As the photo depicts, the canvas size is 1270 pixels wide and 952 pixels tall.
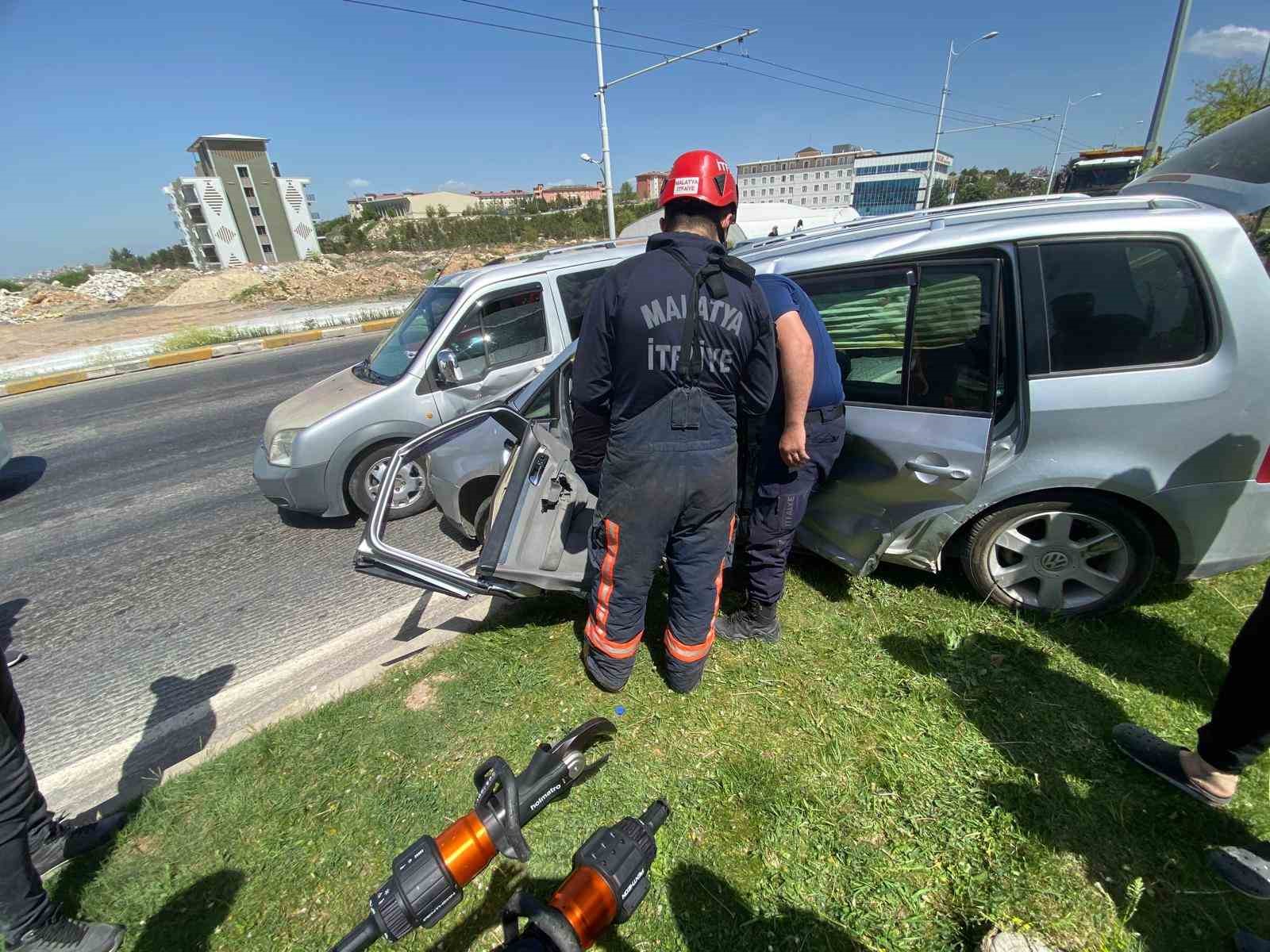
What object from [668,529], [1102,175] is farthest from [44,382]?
[1102,175]

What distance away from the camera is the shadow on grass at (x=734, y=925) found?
167 cm

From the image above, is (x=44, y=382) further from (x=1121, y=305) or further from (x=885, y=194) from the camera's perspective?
(x=885, y=194)

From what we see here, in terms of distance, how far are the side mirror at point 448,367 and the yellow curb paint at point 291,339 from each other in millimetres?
11517

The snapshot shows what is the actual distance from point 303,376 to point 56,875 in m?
9.32

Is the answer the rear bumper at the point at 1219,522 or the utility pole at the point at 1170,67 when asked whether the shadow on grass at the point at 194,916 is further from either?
the utility pole at the point at 1170,67

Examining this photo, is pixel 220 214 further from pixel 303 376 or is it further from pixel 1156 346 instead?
pixel 1156 346

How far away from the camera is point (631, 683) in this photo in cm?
263

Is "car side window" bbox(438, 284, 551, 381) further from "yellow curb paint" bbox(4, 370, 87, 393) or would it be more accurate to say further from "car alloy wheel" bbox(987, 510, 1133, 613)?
"yellow curb paint" bbox(4, 370, 87, 393)

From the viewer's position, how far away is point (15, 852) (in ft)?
5.45

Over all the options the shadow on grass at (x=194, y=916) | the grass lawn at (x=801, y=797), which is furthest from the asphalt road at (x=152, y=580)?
the shadow on grass at (x=194, y=916)

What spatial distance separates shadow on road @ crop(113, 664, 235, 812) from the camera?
2.46 m

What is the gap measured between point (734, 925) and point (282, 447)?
13.5ft

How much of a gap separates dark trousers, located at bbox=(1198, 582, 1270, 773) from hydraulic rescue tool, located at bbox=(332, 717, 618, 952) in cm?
208

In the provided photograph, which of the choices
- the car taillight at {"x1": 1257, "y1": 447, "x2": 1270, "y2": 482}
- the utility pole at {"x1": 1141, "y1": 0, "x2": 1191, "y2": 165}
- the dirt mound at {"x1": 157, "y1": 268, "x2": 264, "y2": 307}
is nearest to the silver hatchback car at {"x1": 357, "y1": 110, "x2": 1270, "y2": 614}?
the car taillight at {"x1": 1257, "y1": 447, "x2": 1270, "y2": 482}
